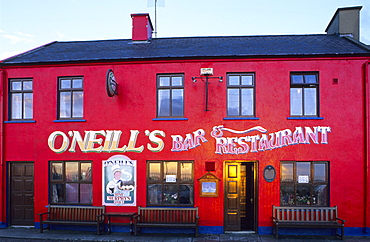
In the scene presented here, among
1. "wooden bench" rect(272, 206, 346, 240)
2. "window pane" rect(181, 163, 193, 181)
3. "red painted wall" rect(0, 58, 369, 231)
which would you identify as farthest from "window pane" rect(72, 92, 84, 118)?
"wooden bench" rect(272, 206, 346, 240)

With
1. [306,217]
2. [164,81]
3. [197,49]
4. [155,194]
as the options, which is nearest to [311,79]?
[197,49]

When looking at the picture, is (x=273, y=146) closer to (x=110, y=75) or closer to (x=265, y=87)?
(x=265, y=87)

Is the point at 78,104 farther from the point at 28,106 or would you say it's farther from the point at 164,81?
the point at 164,81

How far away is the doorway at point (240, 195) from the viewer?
891cm

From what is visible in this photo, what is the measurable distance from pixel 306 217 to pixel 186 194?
3908 millimetres

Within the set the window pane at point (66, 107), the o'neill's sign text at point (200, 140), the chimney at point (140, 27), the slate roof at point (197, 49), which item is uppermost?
the chimney at point (140, 27)

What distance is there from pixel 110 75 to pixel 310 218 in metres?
7.87

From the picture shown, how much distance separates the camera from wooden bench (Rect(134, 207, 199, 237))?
8.51 meters

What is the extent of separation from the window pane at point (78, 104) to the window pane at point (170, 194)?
3998mm

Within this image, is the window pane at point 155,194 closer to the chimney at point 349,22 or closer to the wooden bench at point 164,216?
the wooden bench at point 164,216

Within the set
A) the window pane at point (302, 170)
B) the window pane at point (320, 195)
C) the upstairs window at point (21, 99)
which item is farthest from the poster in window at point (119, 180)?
the window pane at point (320, 195)

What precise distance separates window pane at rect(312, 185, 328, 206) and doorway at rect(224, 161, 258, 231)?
190 cm

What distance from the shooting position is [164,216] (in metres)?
8.66

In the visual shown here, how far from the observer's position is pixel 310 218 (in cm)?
840
